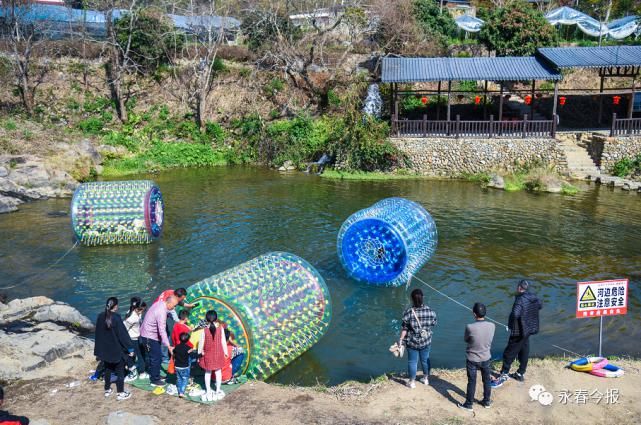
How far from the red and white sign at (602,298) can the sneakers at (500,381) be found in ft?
5.91

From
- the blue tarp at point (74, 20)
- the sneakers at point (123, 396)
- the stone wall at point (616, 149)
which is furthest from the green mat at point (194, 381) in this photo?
the blue tarp at point (74, 20)

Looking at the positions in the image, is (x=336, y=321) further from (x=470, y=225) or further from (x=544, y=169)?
(x=544, y=169)

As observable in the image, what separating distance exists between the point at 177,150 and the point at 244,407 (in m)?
25.0

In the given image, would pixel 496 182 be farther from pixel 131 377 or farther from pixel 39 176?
pixel 131 377

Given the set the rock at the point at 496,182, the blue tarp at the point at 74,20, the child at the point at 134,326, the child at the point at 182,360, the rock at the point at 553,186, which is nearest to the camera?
the child at the point at 182,360

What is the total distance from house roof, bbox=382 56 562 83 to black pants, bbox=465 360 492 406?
71.0ft

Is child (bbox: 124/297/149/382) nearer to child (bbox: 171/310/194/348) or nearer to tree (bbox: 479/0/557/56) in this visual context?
child (bbox: 171/310/194/348)

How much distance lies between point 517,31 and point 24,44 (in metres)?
30.8

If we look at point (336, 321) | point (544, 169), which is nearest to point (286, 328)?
point (336, 321)

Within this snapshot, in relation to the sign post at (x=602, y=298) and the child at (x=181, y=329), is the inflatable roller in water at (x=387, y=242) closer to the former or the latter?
the sign post at (x=602, y=298)

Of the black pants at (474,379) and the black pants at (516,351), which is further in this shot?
the black pants at (516,351)

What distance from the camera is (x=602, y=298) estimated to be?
1036 centimetres

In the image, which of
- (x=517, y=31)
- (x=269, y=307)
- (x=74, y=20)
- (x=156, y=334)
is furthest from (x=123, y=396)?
(x=74, y=20)

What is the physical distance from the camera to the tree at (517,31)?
3716 centimetres
